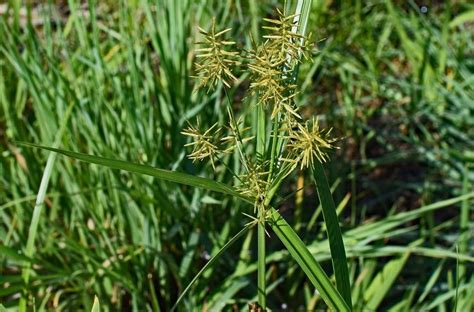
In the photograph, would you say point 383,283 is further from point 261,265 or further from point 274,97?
point 274,97

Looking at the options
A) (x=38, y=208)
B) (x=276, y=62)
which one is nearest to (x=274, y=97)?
(x=276, y=62)

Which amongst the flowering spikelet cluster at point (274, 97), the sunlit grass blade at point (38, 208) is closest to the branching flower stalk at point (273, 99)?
the flowering spikelet cluster at point (274, 97)

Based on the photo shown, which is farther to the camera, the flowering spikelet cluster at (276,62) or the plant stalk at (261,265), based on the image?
the plant stalk at (261,265)

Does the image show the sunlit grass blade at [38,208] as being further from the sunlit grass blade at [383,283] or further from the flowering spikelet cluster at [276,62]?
the sunlit grass blade at [383,283]

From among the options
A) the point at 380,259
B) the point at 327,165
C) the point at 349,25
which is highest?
the point at 349,25

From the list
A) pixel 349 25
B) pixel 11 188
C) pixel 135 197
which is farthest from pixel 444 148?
pixel 11 188

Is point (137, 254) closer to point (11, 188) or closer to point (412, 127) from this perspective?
point (11, 188)
